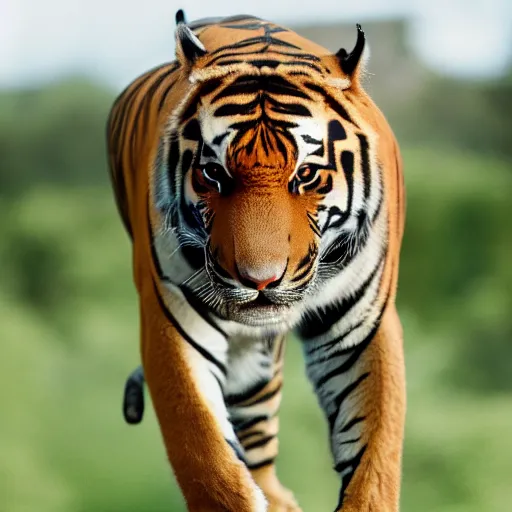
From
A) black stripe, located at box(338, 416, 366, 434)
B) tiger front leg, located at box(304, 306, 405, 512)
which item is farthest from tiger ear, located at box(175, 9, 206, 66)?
black stripe, located at box(338, 416, 366, 434)

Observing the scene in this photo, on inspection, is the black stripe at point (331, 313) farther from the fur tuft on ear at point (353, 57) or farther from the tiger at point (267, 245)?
the fur tuft on ear at point (353, 57)

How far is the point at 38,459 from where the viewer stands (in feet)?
9.48

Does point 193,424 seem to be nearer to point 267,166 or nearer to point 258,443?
point 267,166

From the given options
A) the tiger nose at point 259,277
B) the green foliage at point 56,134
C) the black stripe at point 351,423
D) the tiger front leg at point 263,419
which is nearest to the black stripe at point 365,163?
the tiger nose at point 259,277

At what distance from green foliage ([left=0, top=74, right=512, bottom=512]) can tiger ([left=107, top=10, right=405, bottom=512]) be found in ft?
2.17

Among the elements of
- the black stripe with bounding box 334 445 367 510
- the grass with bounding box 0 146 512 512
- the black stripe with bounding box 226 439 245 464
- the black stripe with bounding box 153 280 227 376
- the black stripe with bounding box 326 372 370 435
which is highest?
the black stripe with bounding box 153 280 227 376

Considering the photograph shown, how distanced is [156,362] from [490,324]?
10.3 ft

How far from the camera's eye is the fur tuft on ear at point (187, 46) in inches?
50.6

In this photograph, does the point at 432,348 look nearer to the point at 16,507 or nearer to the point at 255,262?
the point at 16,507

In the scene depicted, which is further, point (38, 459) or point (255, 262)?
point (38, 459)

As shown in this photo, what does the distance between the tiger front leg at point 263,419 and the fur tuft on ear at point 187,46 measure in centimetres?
60

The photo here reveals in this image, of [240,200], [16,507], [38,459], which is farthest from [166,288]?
[38,459]

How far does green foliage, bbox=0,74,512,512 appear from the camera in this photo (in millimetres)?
2758

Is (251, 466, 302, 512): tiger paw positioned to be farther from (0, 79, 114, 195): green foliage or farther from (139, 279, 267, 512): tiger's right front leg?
(0, 79, 114, 195): green foliage
